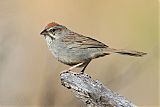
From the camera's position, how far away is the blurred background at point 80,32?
6.39m

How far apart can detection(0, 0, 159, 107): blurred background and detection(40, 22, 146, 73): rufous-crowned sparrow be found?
1.05ft

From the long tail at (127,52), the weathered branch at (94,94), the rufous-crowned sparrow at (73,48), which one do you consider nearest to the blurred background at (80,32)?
the rufous-crowned sparrow at (73,48)

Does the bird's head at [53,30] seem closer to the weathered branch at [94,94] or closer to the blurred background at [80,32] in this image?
the blurred background at [80,32]

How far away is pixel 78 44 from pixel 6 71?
Answer: 4.76ft

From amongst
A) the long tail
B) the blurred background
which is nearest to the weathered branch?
the long tail

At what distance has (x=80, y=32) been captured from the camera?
7973mm

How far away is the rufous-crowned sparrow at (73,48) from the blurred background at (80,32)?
0.32m

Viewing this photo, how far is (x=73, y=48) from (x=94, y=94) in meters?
1.23

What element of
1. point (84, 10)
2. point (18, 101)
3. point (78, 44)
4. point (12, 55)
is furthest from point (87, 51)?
point (84, 10)

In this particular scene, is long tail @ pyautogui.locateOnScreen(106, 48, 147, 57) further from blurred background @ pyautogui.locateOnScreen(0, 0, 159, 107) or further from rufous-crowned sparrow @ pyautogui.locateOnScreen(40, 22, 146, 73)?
blurred background @ pyautogui.locateOnScreen(0, 0, 159, 107)

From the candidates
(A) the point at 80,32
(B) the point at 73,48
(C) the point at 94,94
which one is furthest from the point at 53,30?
(A) the point at 80,32

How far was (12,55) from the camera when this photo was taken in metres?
7.48

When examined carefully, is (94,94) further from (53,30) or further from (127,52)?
(53,30)

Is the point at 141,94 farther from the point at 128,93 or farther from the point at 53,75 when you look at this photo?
the point at 53,75
